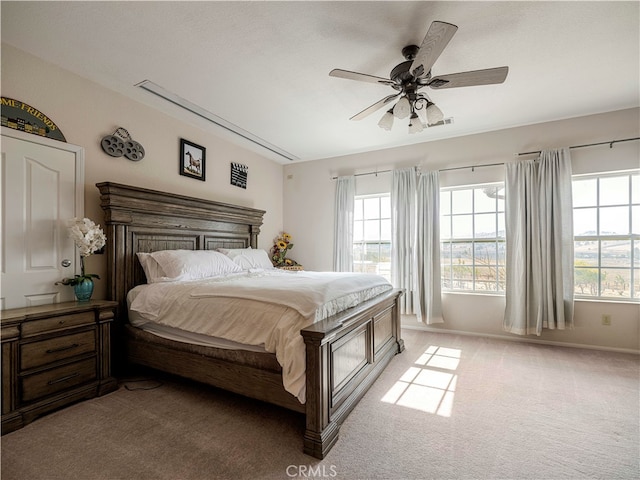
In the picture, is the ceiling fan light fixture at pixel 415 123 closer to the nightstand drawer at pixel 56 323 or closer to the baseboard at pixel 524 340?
the baseboard at pixel 524 340

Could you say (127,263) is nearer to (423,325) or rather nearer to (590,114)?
(423,325)

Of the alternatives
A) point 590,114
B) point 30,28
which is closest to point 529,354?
point 590,114

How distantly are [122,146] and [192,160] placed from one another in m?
0.84

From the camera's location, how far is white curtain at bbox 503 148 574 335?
137 inches

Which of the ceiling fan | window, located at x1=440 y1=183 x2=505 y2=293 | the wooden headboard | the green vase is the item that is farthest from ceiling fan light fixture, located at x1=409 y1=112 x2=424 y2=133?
the green vase

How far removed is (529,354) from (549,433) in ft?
5.43

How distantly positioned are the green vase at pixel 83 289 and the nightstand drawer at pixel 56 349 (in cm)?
30

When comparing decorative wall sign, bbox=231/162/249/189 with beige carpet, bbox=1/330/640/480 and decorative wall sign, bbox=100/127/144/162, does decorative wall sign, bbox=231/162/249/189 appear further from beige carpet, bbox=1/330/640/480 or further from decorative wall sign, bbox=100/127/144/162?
beige carpet, bbox=1/330/640/480

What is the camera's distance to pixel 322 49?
7.70ft

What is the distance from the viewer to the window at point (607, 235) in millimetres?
3400

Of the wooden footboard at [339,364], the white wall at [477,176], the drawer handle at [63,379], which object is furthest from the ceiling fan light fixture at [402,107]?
the drawer handle at [63,379]

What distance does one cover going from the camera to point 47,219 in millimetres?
2441

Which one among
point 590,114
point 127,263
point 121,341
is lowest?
point 121,341

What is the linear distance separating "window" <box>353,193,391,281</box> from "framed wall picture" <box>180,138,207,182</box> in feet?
7.81
